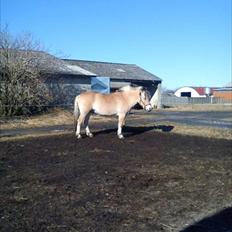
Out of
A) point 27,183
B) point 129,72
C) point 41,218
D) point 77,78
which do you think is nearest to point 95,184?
point 27,183

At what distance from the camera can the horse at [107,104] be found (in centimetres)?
1547

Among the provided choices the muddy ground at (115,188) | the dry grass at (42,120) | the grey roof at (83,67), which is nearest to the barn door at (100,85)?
the grey roof at (83,67)

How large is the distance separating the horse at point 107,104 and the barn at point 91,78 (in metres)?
15.9

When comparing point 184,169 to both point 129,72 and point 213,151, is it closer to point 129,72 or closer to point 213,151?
point 213,151

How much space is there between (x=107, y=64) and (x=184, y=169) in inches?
1695

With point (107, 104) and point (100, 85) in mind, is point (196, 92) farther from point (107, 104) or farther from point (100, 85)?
point (107, 104)

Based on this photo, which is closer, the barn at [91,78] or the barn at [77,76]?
the barn at [77,76]

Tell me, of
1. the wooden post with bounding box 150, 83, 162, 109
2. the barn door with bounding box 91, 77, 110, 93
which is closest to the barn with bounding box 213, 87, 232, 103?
the wooden post with bounding box 150, 83, 162, 109

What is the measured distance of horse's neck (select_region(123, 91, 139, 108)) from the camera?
1592cm

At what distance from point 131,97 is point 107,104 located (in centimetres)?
103

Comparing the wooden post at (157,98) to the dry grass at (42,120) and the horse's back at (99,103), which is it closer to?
the dry grass at (42,120)

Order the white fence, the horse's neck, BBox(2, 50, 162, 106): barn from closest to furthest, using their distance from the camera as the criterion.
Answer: the horse's neck → BBox(2, 50, 162, 106): barn → the white fence

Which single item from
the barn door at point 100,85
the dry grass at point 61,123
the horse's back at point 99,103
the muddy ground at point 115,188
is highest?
the barn door at point 100,85

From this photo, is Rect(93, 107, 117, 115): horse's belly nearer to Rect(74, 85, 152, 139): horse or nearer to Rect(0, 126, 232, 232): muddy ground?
Rect(74, 85, 152, 139): horse
